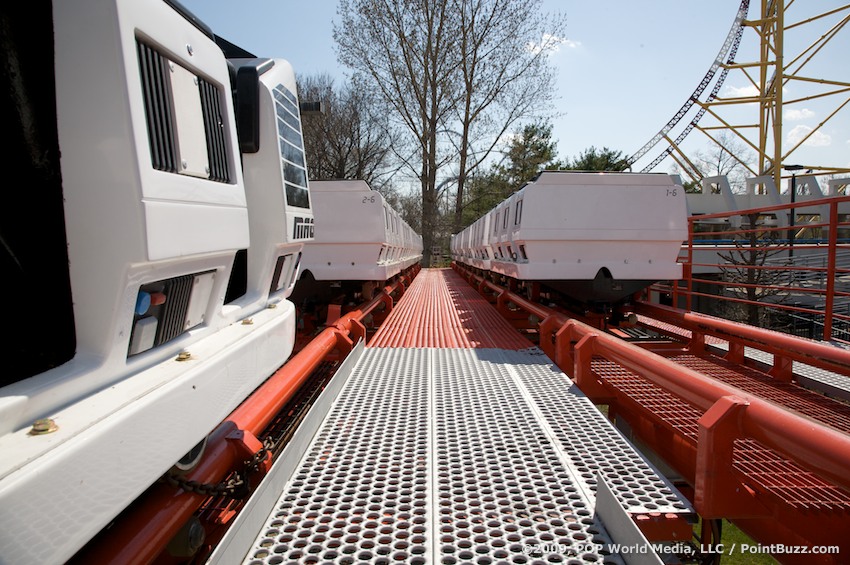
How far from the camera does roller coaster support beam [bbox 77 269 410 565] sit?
1.51 meters

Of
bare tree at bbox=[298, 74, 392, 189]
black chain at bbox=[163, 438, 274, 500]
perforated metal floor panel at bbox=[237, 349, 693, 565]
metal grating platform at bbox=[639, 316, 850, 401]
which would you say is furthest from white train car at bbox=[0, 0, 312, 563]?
bare tree at bbox=[298, 74, 392, 189]

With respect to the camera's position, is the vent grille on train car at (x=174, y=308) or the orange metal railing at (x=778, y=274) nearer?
the vent grille on train car at (x=174, y=308)

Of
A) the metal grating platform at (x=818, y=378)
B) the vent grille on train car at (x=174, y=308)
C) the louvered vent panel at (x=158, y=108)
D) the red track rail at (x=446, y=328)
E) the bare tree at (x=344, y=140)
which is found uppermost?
the bare tree at (x=344, y=140)

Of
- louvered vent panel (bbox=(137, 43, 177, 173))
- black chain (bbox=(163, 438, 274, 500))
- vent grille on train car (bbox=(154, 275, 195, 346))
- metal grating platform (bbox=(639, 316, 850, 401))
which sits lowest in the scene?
metal grating platform (bbox=(639, 316, 850, 401))

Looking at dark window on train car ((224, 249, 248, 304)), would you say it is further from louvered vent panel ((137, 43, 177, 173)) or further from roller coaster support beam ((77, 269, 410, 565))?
louvered vent panel ((137, 43, 177, 173))

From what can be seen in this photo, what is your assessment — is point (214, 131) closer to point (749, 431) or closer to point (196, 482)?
point (196, 482)

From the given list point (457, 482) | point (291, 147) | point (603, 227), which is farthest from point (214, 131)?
point (603, 227)

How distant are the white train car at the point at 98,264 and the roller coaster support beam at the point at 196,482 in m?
0.29

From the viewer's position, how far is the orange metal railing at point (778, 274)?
4.59 metres

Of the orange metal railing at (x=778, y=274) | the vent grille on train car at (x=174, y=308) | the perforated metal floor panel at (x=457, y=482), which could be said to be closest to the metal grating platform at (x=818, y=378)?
the orange metal railing at (x=778, y=274)

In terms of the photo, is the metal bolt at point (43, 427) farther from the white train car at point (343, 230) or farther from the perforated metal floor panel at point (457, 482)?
the white train car at point (343, 230)

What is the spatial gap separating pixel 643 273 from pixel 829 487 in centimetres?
405

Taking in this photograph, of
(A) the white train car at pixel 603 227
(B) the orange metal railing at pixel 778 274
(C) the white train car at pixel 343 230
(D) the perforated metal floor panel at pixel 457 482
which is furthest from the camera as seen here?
(C) the white train car at pixel 343 230

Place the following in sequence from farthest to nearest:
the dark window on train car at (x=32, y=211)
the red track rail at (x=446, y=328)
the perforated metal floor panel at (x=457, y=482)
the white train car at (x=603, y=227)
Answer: the white train car at (x=603, y=227)
the red track rail at (x=446, y=328)
the perforated metal floor panel at (x=457, y=482)
the dark window on train car at (x=32, y=211)
